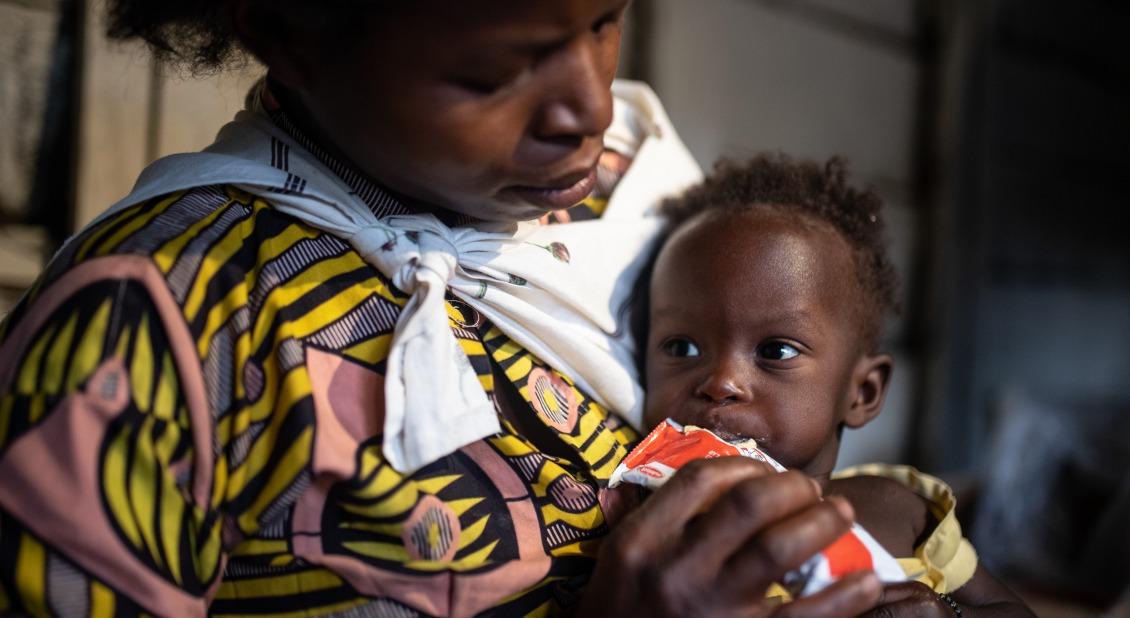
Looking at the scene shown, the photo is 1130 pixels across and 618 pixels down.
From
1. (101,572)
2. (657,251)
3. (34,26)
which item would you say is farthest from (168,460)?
(34,26)

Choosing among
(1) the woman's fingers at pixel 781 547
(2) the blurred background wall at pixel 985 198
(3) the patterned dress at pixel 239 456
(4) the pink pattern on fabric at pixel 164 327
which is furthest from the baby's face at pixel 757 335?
(2) the blurred background wall at pixel 985 198

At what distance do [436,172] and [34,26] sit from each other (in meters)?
1.28

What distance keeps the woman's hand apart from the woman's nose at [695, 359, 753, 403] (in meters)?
0.31

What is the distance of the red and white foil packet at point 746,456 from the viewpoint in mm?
754

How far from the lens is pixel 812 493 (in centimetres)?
73

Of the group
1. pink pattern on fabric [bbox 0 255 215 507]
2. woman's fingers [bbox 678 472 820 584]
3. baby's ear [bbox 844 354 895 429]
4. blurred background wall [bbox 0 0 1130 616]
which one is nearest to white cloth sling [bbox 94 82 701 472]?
pink pattern on fabric [bbox 0 255 215 507]

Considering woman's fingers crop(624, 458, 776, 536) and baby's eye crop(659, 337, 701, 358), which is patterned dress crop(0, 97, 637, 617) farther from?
baby's eye crop(659, 337, 701, 358)

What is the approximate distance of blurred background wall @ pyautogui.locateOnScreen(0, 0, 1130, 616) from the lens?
320 cm

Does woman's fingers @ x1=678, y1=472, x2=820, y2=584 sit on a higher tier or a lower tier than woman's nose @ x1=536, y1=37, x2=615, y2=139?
lower

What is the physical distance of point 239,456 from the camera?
2.45 feet

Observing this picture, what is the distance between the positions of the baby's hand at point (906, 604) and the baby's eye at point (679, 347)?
14.5 inches

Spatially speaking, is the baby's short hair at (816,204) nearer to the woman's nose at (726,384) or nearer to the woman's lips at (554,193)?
the woman's nose at (726,384)

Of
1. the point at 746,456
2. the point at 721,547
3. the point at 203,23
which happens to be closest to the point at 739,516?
the point at 721,547

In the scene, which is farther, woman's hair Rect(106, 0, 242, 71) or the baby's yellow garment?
the baby's yellow garment
